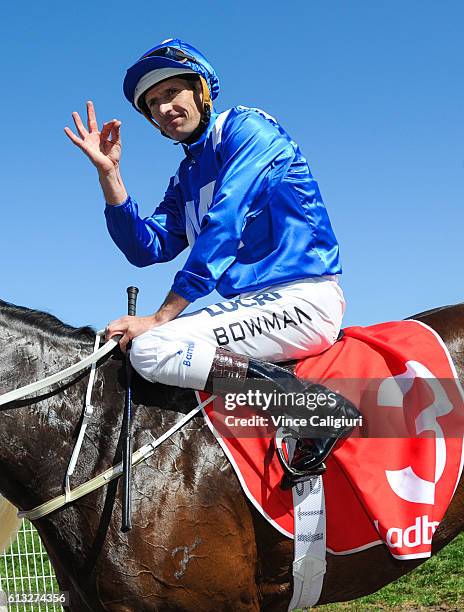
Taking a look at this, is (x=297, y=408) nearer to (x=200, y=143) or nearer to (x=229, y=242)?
(x=229, y=242)

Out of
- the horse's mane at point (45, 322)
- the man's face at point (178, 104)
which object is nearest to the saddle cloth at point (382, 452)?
the horse's mane at point (45, 322)

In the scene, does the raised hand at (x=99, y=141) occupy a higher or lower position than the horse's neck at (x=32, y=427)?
higher

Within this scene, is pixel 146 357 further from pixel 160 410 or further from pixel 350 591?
pixel 350 591

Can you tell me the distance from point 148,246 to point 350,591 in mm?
2069

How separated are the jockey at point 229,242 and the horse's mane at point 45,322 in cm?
18

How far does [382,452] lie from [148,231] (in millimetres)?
1773

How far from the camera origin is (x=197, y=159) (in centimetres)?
378

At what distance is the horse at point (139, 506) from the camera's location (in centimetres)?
297

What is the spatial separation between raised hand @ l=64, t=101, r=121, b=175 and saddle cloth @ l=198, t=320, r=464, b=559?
139 centimetres

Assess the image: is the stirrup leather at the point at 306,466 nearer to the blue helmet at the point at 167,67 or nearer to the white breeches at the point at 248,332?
the white breeches at the point at 248,332

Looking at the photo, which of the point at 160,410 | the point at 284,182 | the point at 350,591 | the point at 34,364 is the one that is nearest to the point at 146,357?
the point at 160,410

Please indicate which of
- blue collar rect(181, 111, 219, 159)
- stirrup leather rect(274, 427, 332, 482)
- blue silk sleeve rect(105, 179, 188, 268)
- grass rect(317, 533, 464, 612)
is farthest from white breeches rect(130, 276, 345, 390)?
grass rect(317, 533, 464, 612)

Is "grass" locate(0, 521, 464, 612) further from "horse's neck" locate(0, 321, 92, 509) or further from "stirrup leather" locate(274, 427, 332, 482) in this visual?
"stirrup leather" locate(274, 427, 332, 482)

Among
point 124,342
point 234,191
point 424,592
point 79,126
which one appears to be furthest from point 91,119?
point 424,592
